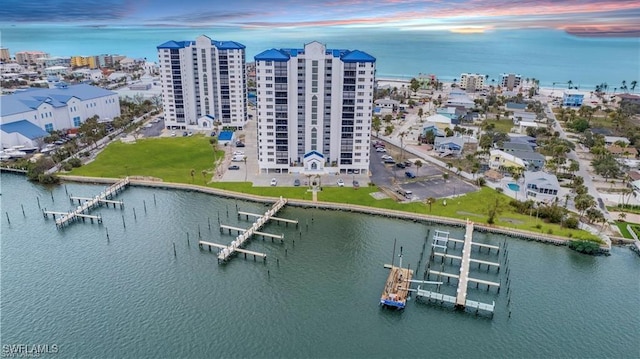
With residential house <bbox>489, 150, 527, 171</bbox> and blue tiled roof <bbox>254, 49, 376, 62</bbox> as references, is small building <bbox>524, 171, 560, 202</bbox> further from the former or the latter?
blue tiled roof <bbox>254, 49, 376, 62</bbox>

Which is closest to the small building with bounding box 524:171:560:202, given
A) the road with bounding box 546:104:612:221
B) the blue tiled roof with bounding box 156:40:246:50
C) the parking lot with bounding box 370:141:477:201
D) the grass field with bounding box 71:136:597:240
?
the grass field with bounding box 71:136:597:240

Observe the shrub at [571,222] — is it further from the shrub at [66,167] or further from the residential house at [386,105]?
the residential house at [386,105]

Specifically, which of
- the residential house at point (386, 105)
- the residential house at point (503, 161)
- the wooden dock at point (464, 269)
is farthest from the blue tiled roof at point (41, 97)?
the residential house at point (503, 161)

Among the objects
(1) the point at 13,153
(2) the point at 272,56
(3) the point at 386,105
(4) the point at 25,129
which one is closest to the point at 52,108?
(4) the point at 25,129

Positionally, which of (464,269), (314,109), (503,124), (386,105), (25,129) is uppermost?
(314,109)

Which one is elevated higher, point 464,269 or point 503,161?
point 503,161

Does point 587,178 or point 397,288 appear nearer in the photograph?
point 397,288

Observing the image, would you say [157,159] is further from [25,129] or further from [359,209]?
[359,209]

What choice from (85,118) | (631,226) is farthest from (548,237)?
(85,118)
